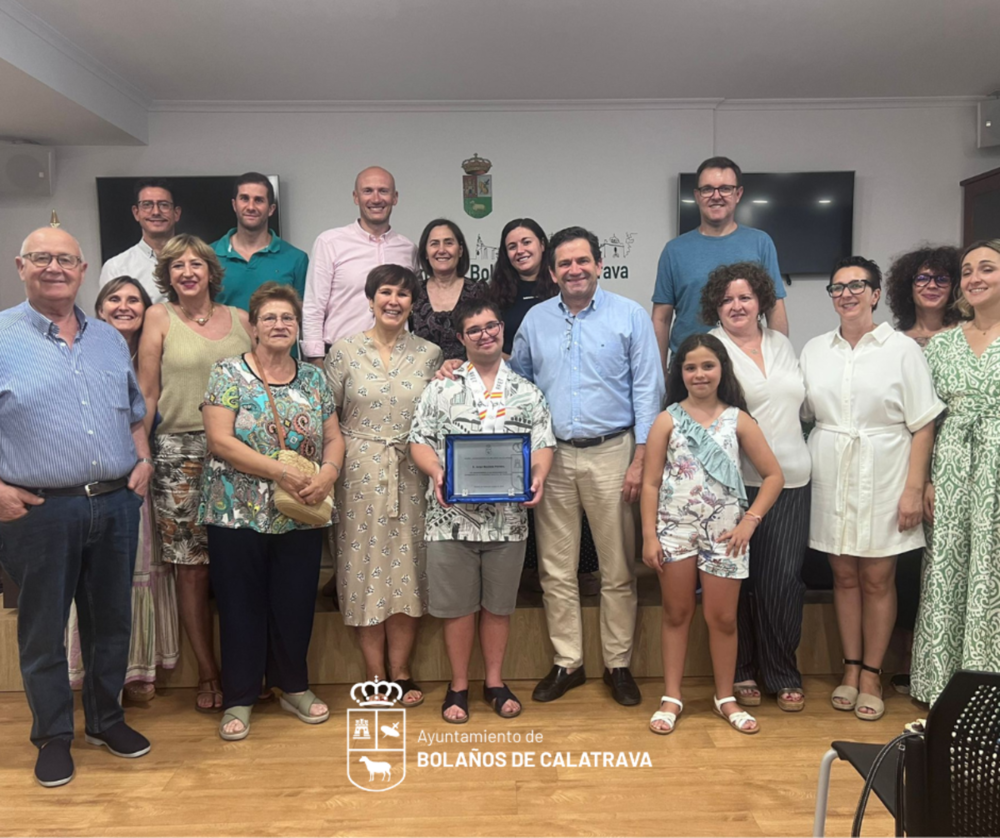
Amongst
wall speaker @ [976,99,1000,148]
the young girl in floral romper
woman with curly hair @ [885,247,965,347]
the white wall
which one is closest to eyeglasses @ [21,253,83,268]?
the young girl in floral romper

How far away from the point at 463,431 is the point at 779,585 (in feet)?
4.25

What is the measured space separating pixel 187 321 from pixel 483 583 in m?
1.44

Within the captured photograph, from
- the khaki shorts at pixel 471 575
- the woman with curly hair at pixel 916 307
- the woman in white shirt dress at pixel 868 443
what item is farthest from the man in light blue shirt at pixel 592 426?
the woman with curly hair at pixel 916 307

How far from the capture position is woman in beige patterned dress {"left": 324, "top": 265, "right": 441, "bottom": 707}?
283cm

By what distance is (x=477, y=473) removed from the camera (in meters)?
2.68

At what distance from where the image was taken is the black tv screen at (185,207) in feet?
18.0

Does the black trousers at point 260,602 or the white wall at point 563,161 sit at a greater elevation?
the white wall at point 563,161

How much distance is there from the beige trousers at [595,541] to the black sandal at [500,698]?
25 centimetres

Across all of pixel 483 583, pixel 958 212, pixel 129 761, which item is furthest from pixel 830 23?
pixel 129 761

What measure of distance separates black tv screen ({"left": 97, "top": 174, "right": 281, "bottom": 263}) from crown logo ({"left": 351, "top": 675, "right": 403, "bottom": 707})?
11.6ft

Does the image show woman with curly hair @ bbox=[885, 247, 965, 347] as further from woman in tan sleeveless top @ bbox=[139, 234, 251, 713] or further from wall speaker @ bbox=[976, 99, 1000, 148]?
wall speaker @ bbox=[976, 99, 1000, 148]

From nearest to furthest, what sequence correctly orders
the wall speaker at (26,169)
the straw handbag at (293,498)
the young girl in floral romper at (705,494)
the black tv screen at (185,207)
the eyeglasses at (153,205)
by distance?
the straw handbag at (293,498)
the young girl in floral romper at (705,494)
the eyeglasses at (153,205)
the wall speaker at (26,169)
the black tv screen at (185,207)

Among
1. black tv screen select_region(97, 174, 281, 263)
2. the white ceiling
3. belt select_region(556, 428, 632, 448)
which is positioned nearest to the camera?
belt select_region(556, 428, 632, 448)

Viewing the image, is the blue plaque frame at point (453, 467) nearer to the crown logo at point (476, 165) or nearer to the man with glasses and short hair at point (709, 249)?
the man with glasses and short hair at point (709, 249)
